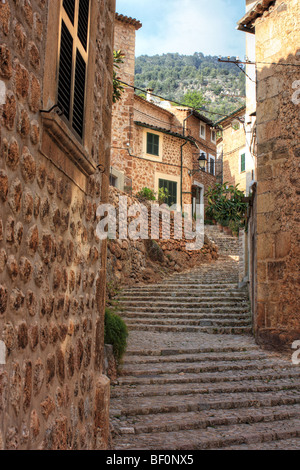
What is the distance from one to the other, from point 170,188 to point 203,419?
63.1 feet

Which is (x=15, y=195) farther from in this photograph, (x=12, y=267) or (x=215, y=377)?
(x=215, y=377)

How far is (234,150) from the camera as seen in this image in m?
31.8

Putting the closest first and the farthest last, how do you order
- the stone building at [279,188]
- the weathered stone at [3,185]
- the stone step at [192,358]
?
the weathered stone at [3,185]
the stone step at [192,358]
the stone building at [279,188]

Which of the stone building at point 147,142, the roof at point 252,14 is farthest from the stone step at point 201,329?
the stone building at point 147,142

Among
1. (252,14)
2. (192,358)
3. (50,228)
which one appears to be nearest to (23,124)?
(50,228)

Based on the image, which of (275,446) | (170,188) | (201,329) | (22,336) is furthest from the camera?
(170,188)

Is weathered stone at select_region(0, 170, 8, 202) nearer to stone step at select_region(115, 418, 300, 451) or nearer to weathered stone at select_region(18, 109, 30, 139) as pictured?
weathered stone at select_region(18, 109, 30, 139)

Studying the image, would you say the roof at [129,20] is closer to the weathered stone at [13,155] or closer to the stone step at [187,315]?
the stone step at [187,315]

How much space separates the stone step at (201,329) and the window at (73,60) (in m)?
7.36

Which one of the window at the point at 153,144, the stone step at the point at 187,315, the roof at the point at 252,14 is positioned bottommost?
the stone step at the point at 187,315

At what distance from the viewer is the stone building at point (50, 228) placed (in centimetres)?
209

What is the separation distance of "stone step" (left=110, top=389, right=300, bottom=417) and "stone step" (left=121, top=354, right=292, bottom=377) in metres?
0.87

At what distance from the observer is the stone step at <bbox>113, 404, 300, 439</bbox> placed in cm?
498
